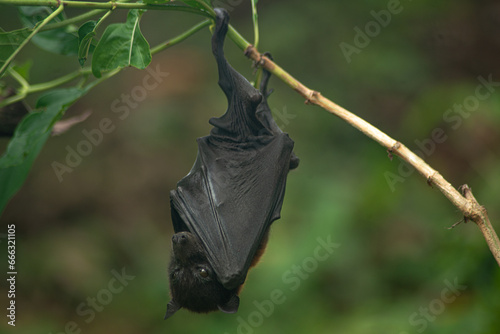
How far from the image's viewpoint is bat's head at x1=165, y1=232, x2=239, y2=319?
3.38 metres

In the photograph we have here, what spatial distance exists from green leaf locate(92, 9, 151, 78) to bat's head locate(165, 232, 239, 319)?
4.26ft

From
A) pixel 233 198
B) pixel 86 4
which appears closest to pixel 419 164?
pixel 233 198

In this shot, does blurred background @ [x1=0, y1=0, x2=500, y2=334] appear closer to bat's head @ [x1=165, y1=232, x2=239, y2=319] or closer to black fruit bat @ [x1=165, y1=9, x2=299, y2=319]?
bat's head @ [x1=165, y1=232, x2=239, y2=319]

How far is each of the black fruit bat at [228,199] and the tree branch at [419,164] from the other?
0.38 meters

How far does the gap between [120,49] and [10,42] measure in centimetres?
54

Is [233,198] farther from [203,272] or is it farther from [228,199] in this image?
[203,272]

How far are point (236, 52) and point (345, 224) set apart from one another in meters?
4.52

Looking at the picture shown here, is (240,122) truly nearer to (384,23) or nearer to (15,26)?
(384,23)

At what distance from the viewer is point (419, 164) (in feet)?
8.04

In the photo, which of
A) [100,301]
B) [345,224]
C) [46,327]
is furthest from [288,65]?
[46,327]

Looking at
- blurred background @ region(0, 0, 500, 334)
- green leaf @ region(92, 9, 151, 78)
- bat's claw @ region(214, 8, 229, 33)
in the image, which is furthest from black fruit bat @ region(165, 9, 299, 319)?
blurred background @ region(0, 0, 500, 334)

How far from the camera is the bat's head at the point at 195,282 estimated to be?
3383 mm

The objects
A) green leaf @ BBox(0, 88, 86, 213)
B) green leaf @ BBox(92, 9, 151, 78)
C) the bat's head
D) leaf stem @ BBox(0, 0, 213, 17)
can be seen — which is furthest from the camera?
the bat's head

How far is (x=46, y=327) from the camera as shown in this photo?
23.2ft
